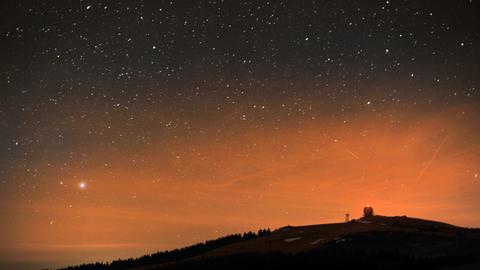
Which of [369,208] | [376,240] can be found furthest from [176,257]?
[376,240]

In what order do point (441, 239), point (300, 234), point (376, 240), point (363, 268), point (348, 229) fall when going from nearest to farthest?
point (363, 268) → point (441, 239) → point (376, 240) → point (348, 229) → point (300, 234)

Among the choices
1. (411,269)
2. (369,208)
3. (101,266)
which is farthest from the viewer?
(101,266)

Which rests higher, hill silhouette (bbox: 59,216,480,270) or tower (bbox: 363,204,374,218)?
tower (bbox: 363,204,374,218)

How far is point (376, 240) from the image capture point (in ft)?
131

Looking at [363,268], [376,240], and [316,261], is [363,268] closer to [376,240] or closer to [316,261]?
[316,261]

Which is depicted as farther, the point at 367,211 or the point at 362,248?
the point at 367,211

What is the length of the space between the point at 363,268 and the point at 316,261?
4491mm

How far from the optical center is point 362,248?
37719mm

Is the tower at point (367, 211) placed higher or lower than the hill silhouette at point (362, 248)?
higher

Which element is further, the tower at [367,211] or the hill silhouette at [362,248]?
the tower at [367,211]

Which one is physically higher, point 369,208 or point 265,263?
point 369,208

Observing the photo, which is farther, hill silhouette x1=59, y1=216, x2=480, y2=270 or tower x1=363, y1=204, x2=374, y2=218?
tower x1=363, y1=204, x2=374, y2=218

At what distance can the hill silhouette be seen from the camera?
30.9m

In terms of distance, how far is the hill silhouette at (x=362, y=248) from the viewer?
30938 millimetres
